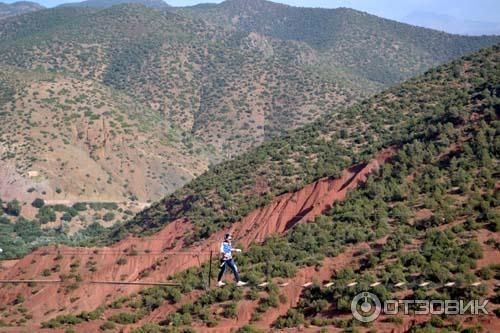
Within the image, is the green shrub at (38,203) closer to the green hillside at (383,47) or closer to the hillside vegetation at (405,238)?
the hillside vegetation at (405,238)

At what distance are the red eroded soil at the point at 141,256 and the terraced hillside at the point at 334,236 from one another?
0.45ft

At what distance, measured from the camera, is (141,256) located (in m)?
46.9

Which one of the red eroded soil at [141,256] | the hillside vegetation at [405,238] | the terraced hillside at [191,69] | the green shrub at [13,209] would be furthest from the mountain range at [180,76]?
the hillside vegetation at [405,238]

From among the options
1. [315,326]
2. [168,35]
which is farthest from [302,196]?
[168,35]

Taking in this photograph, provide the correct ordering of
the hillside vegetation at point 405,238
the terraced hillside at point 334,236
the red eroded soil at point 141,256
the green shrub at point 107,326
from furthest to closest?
1. the red eroded soil at point 141,256
2. the green shrub at point 107,326
3. the terraced hillside at point 334,236
4. the hillside vegetation at point 405,238

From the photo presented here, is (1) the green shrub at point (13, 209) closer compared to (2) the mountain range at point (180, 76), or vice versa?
(1) the green shrub at point (13, 209)

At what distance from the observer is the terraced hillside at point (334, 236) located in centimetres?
3084

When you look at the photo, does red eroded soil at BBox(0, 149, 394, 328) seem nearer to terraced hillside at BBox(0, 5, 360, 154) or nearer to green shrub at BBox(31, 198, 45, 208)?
green shrub at BBox(31, 198, 45, 208)

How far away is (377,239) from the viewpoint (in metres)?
36.7

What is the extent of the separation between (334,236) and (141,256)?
13203mm

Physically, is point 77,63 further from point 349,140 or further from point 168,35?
point 349,140

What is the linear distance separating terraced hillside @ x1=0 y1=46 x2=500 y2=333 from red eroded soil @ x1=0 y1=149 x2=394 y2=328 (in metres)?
0.14

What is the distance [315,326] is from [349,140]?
3329 cm

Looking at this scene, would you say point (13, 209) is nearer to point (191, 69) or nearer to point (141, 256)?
point (141, 256)
